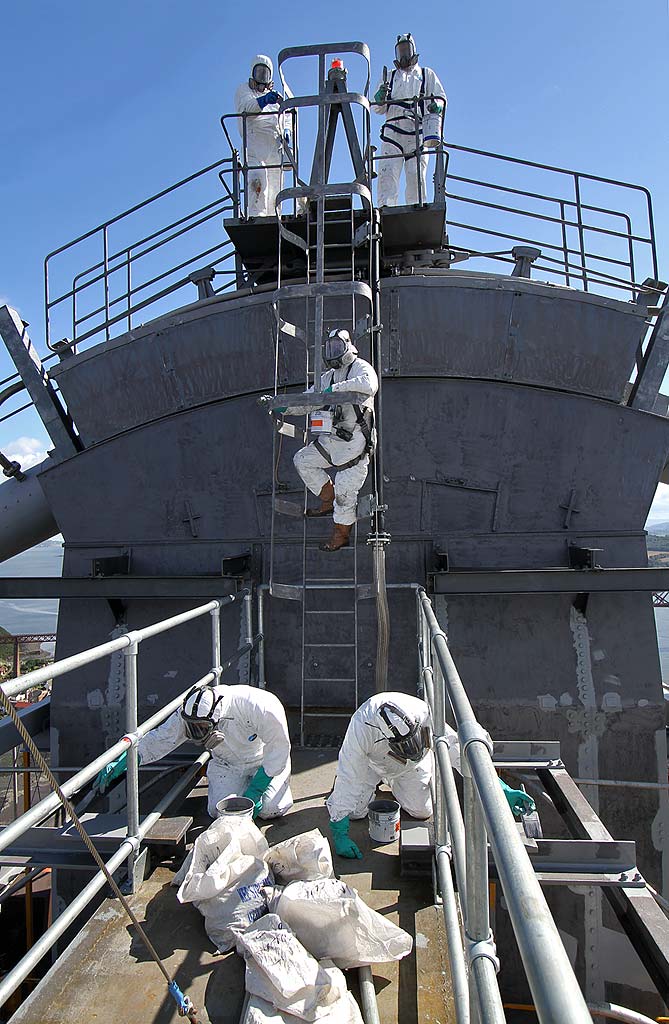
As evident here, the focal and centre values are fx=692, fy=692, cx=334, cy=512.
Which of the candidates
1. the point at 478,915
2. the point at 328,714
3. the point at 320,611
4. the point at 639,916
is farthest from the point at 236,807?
the point at 478,915

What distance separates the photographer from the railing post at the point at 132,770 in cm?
339

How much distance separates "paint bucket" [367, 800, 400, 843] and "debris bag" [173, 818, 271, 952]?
0.95m

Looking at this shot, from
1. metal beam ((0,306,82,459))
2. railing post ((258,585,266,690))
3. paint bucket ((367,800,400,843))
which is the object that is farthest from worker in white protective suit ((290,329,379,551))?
metal beam ((0,306,82,459))

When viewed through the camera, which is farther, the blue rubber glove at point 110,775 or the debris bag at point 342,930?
the blue rubber glove at point 110,775

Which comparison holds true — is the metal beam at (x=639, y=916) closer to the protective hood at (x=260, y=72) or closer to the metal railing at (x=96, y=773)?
the metal railing at (x=96, y=773)

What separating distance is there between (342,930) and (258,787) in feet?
5.59

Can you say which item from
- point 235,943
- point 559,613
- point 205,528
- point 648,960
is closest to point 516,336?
point 559,613

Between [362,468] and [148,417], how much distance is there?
2.66 metres

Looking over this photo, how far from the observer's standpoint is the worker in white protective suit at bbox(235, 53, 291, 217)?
775cm

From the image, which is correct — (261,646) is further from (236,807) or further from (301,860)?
(301,860)

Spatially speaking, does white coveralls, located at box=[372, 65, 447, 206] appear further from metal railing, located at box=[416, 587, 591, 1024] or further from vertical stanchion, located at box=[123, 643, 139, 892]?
metal railing, located at box=[416, 587, 591, 1024]

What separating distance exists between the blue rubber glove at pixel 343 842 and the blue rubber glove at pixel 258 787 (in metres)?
0.59

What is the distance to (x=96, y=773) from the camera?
336 centimetres

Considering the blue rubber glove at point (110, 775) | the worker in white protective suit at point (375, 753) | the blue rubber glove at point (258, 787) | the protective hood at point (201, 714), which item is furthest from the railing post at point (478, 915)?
the blue rubber glove at point (110, 775)
